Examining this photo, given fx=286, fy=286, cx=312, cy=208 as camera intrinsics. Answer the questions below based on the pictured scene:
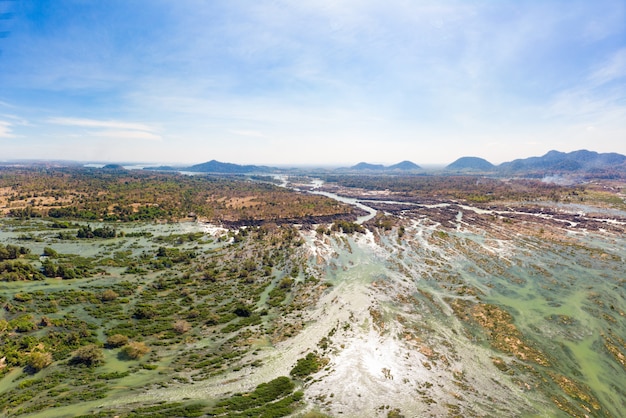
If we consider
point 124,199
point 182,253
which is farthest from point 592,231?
point 124,199

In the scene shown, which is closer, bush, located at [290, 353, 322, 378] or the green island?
the green island

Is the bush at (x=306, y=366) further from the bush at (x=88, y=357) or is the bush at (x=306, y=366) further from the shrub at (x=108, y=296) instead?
the shrub at (x=108, y=296)

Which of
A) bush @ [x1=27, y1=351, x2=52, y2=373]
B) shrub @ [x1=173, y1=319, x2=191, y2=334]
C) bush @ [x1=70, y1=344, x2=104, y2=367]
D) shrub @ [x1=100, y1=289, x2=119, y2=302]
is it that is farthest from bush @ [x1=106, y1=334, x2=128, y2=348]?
shrub @ [x1=100, y1=289, x2=119, y2=302]

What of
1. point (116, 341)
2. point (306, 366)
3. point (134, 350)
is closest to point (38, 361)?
point (116, 341)

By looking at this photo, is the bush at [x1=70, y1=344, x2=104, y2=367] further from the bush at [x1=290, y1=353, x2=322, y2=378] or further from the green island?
the bush at [x1=290, y1=353, x2=322, y2=378]

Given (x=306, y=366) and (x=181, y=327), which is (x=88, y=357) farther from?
(x=306, y=366)

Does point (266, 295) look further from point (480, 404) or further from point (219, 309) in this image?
point (480, 404)

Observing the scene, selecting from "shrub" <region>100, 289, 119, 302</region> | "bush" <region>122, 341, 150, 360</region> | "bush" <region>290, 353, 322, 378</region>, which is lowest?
"bush" <region>290, 353, 322, 378</region>

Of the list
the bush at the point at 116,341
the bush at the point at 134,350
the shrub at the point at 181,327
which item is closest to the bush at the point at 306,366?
the shrub at the point at 181,327
